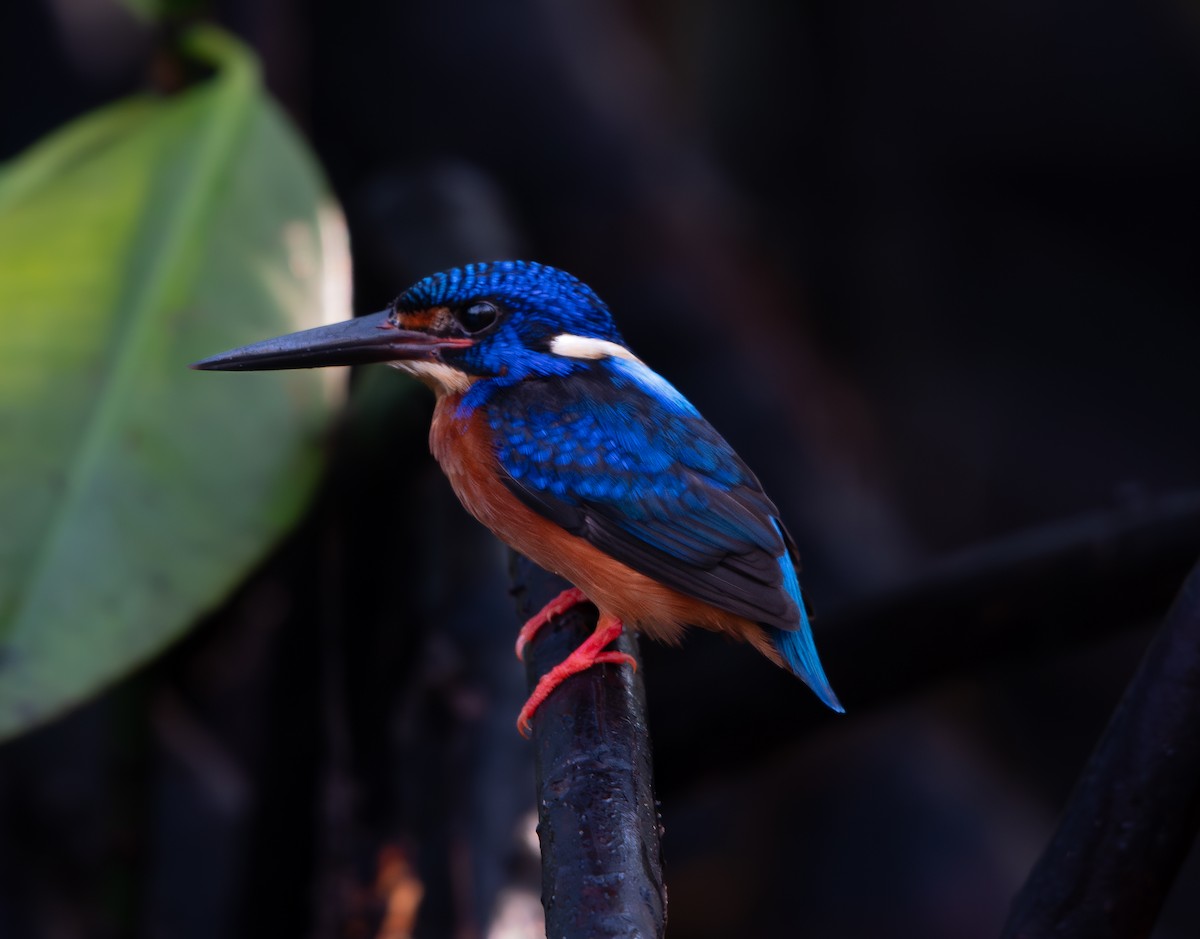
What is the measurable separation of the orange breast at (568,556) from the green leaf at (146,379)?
51 centimetres

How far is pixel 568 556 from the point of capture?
187 cm

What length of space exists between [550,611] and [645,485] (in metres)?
0.25

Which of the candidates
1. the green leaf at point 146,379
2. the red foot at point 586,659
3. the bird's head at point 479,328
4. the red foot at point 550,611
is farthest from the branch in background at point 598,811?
the green leaf at point 146,379

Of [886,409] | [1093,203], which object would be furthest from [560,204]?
[1093,203]

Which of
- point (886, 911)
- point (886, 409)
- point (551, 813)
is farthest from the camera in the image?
point (886, 409)

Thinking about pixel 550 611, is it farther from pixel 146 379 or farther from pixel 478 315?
pixel 146 379

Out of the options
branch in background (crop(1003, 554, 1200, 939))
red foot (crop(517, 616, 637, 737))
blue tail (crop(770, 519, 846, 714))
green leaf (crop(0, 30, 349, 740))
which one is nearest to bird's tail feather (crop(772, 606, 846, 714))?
blue tail (crop(770, 519, 846, 714))

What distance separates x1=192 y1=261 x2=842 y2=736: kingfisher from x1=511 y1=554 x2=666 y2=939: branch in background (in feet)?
0.57

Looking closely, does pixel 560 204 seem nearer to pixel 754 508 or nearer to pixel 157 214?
pixel 157 214

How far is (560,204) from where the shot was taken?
395 cm

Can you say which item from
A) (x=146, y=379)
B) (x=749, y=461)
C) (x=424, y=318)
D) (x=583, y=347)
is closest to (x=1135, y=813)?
(x=583, y=347)

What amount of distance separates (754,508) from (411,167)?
89.8 inches

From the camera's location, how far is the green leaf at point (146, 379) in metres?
2.10

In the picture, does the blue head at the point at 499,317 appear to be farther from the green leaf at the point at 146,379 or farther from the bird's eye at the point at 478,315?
the green leaf at the point at 146,379
